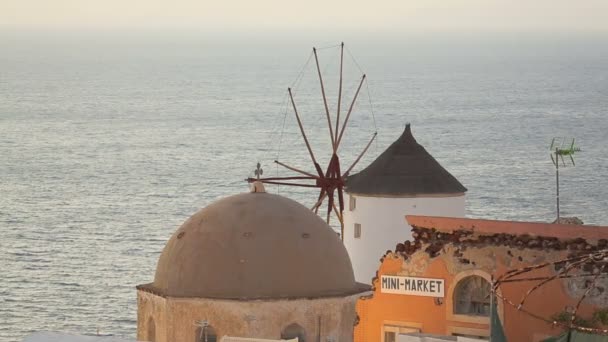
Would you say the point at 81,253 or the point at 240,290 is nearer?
the point at 240,290

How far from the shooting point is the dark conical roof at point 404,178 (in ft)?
162

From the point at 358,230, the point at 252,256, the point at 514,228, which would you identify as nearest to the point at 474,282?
the point at 514,228

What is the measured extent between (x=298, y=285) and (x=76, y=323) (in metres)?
33.9

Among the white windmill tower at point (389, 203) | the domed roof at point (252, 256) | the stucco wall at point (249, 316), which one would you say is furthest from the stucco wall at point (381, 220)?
the stucco wall at point (249, 316)

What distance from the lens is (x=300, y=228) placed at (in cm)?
3459

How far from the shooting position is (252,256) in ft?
112

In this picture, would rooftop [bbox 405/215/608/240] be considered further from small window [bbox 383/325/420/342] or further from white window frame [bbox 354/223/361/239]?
white window frame [bbox 354/223/361/239]

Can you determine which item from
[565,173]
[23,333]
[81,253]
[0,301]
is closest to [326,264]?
[23,333]

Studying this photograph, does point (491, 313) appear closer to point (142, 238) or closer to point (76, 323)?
point (76, 323)

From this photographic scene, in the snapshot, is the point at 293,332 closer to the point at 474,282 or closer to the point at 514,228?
the point at 474,282

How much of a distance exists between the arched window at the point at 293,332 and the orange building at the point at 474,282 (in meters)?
3.45

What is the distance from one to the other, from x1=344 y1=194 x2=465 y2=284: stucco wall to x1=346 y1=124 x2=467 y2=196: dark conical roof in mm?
175

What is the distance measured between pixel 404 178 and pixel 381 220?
1.07 m

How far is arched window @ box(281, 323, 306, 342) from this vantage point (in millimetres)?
33875
